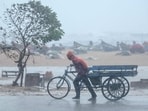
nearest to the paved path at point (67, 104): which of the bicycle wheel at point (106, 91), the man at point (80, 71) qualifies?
the bicycle wheel at point (106, 91)

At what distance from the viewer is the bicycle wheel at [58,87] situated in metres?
16.1

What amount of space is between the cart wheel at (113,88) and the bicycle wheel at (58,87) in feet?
3.79

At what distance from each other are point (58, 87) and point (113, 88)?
186cm

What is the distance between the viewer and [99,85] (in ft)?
52.6

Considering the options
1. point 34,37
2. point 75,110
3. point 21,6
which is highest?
point 21,6

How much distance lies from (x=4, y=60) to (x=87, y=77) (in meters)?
47.2

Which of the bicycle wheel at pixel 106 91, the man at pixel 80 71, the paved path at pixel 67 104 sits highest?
the man at pixel 80 71

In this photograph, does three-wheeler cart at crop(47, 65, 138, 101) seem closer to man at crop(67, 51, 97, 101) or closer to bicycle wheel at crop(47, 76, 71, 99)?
bicycle wheel at crop(47, 76, 71, 99)

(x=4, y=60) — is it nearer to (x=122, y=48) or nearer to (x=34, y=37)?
(x=122, y=48)

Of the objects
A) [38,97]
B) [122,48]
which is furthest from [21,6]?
[122,48]

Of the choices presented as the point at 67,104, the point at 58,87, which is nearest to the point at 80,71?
the point at 58,87

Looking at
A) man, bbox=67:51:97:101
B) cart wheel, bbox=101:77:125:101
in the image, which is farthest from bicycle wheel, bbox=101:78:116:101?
man, bbox=67:51:97:101

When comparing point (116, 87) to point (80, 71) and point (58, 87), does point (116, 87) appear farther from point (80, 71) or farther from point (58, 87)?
point (58, 87)

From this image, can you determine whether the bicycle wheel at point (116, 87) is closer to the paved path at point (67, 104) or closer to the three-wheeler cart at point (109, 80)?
the three-wheeler cart at point (109, 80)
